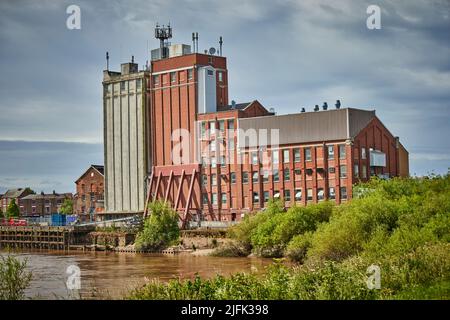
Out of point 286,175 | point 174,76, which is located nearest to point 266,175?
point 286,175

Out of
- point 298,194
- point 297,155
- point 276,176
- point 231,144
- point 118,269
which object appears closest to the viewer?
point 118,269

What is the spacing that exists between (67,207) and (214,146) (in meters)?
66.9

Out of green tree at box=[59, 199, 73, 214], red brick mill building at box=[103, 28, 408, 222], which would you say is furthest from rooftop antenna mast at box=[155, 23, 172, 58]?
green tree at box=[59, 199, 73, 214]

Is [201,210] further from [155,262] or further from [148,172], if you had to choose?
[155,262]

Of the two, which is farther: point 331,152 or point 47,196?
point 47,196

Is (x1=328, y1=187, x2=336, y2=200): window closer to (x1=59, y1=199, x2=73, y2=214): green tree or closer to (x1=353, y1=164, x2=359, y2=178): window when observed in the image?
(x1=353, y1=164, x2=359, y2=178): window

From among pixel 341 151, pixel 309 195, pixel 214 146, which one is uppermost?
pixel 214 146

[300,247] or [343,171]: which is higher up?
[343,171]

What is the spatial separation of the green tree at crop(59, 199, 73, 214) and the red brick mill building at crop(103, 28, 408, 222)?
133ft

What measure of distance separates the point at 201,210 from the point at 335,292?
6758 cm

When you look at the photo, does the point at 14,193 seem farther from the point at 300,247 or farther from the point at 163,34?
the point at 300,247

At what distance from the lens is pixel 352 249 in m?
50.2

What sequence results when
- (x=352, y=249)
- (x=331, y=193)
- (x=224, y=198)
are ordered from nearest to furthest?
(x=352, y=249) → (x=331, y=193) → (x=224, y=198)
